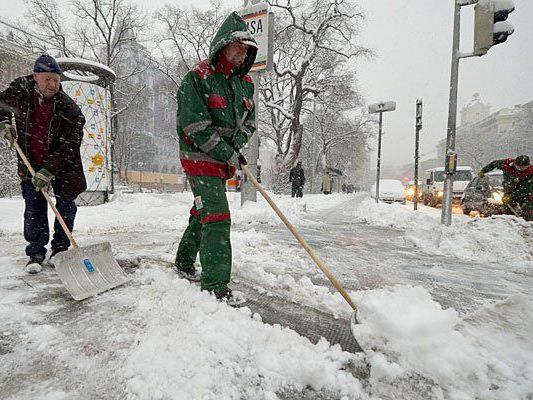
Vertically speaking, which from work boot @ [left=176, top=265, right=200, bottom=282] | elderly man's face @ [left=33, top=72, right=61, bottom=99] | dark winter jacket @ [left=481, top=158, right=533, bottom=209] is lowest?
work boot @ [left=176, top=265, right=200, bottom=282]

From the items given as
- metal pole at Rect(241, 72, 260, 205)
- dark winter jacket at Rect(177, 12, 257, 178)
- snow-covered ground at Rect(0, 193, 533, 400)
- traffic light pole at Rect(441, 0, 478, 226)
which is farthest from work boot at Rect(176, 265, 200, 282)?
traffic light pole at Rect(441, 0, 478, 226)

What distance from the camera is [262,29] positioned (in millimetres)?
6914

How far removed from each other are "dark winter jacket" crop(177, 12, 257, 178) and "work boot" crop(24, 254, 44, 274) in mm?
1610

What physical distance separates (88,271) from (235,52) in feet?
6.29

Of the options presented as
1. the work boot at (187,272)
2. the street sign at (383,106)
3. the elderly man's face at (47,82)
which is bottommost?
the work boot at (187,272)

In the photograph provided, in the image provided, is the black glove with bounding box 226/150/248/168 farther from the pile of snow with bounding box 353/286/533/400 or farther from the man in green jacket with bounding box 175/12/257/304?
the pile of snow with bounding box 353/286/533/400

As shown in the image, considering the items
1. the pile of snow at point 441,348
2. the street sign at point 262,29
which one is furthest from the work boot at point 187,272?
the street sign at point 262,29

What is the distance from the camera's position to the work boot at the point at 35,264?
2805 millimetres

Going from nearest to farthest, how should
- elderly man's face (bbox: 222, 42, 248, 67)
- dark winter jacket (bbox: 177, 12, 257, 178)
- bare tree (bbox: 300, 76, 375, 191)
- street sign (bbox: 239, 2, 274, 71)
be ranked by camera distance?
dark winter jacket (bbox: 177, 12, 257, 178)
elderly man's face (bbox: 222, 42, 248, 67)
street sign (bbox: 239, 2, 274, 71)
bare tree (bbox: 300, 76, 375, 191)

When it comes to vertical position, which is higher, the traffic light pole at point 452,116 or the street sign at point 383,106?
the street sign at point 383,106

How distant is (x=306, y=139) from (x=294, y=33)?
60.8 ft

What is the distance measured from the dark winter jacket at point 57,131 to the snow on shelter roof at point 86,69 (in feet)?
19.6

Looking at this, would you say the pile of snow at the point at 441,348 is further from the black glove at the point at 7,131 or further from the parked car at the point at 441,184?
the parked car at the point at 441,184

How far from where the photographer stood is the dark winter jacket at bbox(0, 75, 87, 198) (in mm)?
2875
